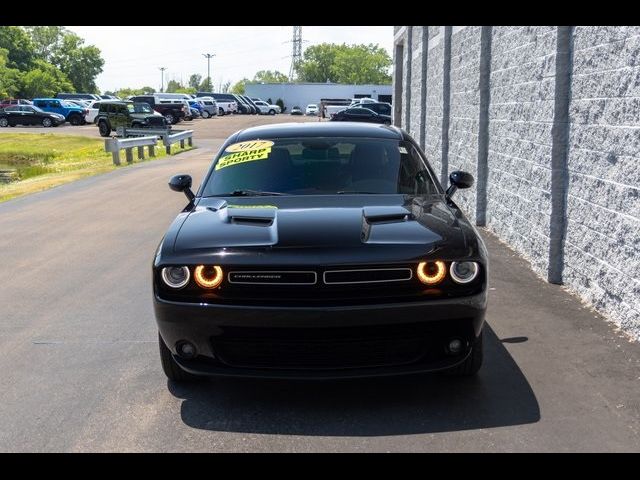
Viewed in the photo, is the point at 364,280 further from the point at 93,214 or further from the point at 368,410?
the point at 93,214

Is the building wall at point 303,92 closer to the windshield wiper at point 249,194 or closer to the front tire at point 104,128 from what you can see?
the front tire at point 104,128

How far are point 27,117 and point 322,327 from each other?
5213cm

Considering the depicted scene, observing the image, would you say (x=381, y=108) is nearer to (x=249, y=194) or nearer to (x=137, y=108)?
(x=137, y=108)

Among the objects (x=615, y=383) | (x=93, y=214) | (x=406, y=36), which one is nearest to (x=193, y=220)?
(x=615, y=383)

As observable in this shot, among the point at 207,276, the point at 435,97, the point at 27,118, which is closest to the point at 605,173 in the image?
the point at 207,276

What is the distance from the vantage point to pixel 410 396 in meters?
4.53

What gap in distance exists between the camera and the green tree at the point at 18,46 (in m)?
105

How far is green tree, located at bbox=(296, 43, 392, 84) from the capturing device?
511 feet

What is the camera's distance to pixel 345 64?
15562 cm

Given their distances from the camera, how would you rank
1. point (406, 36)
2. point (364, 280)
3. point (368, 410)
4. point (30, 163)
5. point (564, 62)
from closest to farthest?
point (364, 280) → point (368, 410) → point (564, 62) → point (406, 36) → point (30, 163)

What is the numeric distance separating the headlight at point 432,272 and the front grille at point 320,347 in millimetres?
281

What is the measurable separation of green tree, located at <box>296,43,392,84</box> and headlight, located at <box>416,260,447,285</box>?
499 feet

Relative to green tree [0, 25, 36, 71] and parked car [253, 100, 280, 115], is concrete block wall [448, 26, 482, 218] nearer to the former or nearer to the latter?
parked car [253, 100, 280, 115]
